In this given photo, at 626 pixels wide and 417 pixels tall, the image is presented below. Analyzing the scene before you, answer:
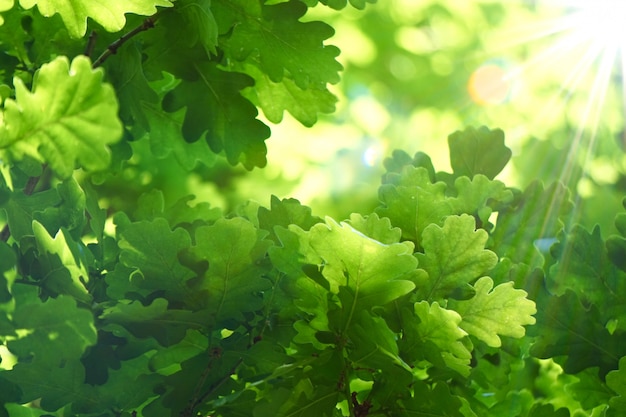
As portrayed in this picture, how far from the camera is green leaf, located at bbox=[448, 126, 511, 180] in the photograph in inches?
45.2

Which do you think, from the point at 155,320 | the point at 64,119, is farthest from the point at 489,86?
the point at 64,119

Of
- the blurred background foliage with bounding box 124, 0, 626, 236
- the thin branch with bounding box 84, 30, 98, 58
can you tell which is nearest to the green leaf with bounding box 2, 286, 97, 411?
the thin branch with bounding box 84, 30, 98, 58

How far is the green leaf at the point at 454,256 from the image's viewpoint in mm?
908

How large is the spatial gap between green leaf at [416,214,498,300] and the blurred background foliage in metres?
2.29

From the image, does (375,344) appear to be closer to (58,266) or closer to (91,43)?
(58,266)

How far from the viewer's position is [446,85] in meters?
4.98

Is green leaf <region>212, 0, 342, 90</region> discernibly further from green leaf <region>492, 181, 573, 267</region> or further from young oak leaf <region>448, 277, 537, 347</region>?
young oak leaf <region>448, 277, 537, 347</region>

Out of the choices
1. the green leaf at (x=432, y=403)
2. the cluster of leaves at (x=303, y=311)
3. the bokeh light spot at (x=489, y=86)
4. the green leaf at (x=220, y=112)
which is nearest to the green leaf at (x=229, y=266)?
the cluster of leaves at (x=303, y=311)

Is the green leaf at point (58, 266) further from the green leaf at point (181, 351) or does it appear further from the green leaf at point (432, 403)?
the green leaf at point (432, 403)

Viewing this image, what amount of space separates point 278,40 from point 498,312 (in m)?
0.55

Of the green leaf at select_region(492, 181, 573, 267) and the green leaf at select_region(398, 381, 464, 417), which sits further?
the green leaf at select_region(492, 181, 573, 267)

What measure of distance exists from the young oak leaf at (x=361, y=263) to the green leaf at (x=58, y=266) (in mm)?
288

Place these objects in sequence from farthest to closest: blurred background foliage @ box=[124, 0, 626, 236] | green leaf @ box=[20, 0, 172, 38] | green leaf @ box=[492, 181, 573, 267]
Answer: blurred background foliage @ box=[124, 0, 626, 236] → green leaf @ box=[492, 181, 573, 267] → green leaf @ box=[20, 0, 172, 38]

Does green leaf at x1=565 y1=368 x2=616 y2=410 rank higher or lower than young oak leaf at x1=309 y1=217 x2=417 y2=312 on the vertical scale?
lower
